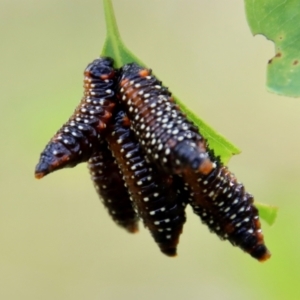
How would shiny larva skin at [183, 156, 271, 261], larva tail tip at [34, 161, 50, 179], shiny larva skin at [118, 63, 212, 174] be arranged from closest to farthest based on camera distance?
1. shiny larva skin at [118, 63, 212, 174]
2. larva tail tip at [34, 161, 50, 179]
3. shiny larva skin at [183, 156, 271, 261]

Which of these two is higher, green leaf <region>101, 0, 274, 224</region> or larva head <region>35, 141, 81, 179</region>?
green leaf <region>101, 0, 274, 224</region>

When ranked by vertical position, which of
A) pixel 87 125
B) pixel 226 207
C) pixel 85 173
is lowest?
pixel 226 207

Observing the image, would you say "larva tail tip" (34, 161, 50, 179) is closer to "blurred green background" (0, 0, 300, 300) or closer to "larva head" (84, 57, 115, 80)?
"larva head" (84, 57, 115, 80)

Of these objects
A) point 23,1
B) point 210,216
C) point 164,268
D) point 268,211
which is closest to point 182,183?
point 210,216

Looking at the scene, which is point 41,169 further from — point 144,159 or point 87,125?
point 144,159

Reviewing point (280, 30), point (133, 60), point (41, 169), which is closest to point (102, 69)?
point (133, 60)

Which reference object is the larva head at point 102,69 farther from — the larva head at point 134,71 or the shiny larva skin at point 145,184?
the shiny larva skin at point 145,184

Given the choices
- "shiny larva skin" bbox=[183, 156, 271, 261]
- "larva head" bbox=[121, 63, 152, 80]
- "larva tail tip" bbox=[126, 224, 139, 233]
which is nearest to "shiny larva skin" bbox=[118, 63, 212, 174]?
"larva head" bbox=[121, 63, 152, 80]

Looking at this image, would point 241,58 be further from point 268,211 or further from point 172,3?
point 268,211
